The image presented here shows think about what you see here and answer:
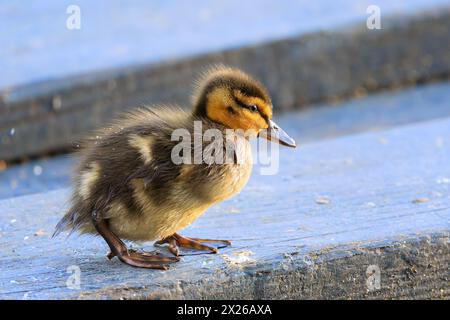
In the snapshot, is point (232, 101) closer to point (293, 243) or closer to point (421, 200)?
point (293, 243)

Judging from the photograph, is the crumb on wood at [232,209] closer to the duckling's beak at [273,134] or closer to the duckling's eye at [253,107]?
the duckling's beak at [273,134]

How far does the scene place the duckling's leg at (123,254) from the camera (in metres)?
3.21

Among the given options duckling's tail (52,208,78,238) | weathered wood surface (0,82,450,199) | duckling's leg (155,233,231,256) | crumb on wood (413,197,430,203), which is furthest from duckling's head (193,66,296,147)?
weathered wood surface (0,82,450,199)

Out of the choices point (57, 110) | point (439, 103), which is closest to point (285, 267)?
point (57, 110)

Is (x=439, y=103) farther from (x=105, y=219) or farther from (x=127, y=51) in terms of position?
(x=105, y=219)

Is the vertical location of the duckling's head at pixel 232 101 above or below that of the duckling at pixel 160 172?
above

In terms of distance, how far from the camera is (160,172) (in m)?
3.13

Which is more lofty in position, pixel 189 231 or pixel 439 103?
pixel 439 103

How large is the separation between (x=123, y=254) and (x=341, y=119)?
307cm

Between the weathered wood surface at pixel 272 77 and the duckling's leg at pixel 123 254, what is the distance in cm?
246

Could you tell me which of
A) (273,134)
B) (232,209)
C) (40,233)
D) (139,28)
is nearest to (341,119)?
(139,28)

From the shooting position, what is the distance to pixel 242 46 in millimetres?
6121

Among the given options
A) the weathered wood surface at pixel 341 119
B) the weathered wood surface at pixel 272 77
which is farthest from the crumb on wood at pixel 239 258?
the weathered wood surface at pixel 272 77
